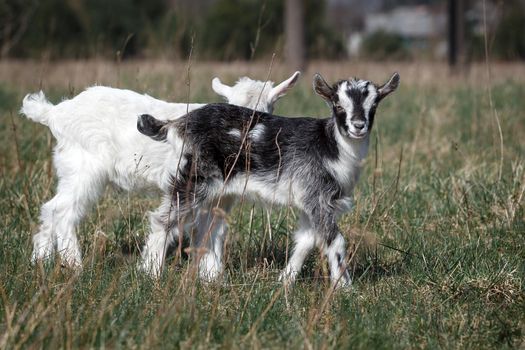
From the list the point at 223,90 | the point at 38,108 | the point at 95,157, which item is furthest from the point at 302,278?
the point at 38,108

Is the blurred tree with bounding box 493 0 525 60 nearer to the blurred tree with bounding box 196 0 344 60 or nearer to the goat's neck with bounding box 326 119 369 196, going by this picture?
the blurred tree with bounding box 196 0 344 60

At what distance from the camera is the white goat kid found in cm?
460

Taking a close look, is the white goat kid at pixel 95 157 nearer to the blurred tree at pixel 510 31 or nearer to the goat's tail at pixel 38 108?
the goat's tail at pixel 38 108

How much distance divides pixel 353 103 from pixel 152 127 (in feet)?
3.52

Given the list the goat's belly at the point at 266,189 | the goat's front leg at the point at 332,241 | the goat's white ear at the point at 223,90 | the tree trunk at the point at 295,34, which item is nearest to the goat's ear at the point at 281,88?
the goat's white ear at the point at 223,90

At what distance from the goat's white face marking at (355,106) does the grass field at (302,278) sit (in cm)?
21

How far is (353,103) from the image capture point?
4.04 m

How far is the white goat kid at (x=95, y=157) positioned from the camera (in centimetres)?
460

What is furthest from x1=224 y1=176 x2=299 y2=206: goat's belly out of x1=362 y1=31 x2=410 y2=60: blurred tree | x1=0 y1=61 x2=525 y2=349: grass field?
x1=362 y1=31 x2=410 y2=60: blurred tree

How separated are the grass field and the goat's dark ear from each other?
0.28m

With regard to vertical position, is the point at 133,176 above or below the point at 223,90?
below

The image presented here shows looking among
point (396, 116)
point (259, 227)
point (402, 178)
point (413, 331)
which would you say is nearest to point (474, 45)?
point (396, 116)

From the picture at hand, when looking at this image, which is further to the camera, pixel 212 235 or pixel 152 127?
pixel 212 235

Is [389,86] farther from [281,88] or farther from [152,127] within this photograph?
[152,127]
